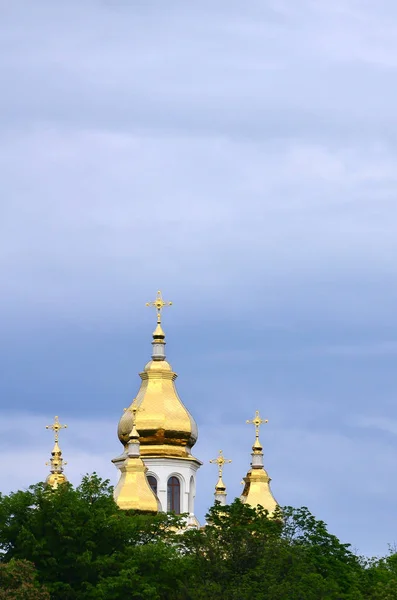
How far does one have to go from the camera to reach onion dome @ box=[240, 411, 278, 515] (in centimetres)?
10488

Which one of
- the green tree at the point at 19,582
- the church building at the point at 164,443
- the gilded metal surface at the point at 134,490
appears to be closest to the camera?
the green tree at the point at 19,582

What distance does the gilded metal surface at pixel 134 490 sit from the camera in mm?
96125

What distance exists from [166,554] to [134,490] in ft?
49.3

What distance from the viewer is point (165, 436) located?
104m

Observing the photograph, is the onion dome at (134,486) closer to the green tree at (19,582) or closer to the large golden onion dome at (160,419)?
the large golden onion dome at (160,419)

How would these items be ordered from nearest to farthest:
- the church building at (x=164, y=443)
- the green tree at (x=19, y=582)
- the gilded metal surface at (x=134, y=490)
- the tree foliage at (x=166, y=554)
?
the green tree at (x=19, y=582)
the tree foliage at (x=166, y=554)
the gilded metal surface at (x=134, y=490)
the church building at (x=164, y=443)

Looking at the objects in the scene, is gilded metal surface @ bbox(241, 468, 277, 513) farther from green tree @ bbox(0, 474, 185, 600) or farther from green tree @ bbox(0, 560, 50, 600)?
green tree @ bbox(0, 560, 50, 600)

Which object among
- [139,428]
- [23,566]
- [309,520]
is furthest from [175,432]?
[23,566]

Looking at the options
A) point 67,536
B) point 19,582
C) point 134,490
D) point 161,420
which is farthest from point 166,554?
point 161,420

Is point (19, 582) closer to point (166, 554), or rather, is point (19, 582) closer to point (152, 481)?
point (166, 554)

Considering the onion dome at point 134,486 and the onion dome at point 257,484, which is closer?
the onion dome at point 134,486

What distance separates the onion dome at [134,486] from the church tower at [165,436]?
4454 mm

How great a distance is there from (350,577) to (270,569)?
4.56 m

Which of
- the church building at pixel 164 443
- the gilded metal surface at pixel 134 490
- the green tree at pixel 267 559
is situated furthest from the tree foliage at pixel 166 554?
the church building at pixel 164 443
